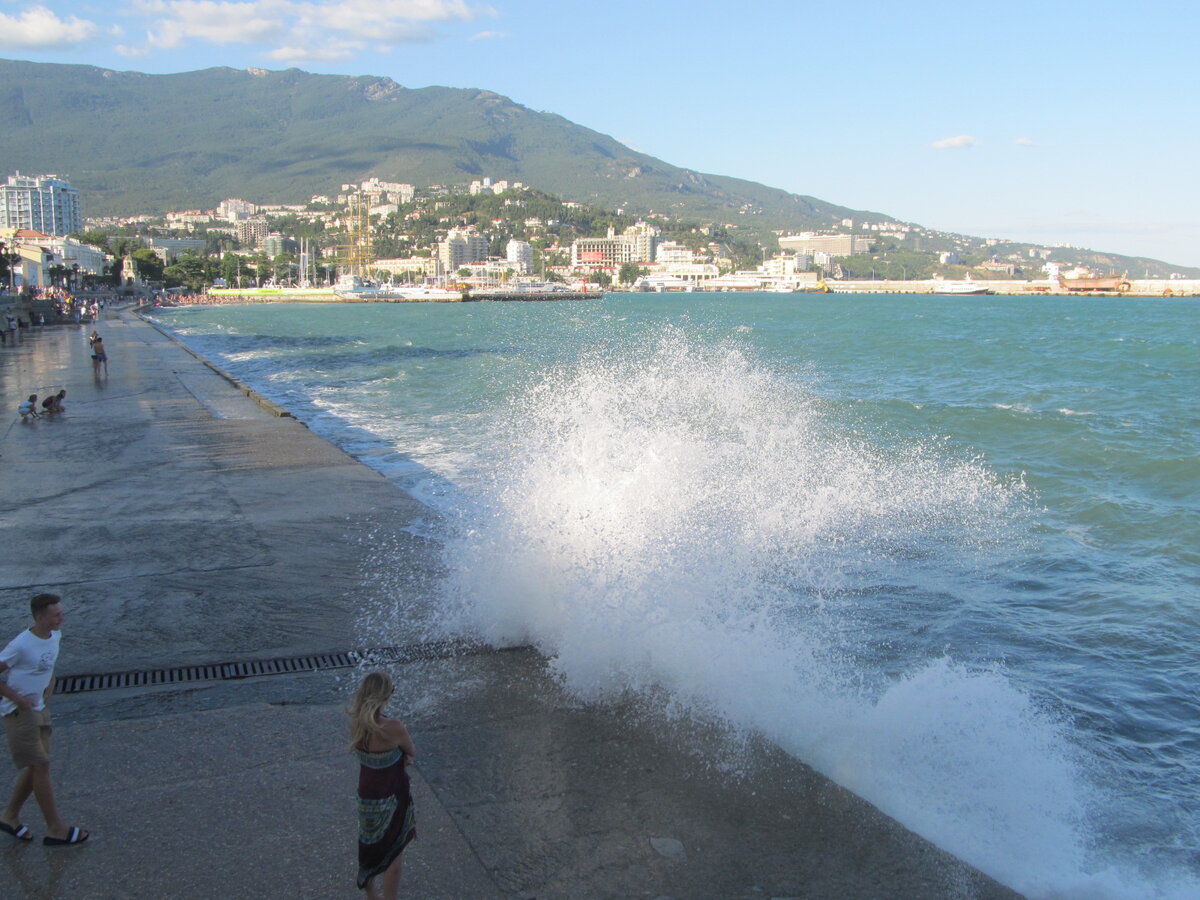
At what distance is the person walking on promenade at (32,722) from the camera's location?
4520 mm

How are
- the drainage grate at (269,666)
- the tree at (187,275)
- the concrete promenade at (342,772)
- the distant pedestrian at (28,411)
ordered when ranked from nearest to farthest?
the concrete promenade at (342,772) → the drainage grate at (269,666) → the distant pedestrian at (28,411) → the tree at (187,275)

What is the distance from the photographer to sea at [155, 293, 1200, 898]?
5770mm

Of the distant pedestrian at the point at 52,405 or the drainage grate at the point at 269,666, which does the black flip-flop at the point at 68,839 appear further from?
the distant pedestrian at the point at 52,405

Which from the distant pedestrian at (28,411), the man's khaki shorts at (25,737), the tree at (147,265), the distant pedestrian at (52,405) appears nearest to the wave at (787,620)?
the man's khaki shorts at (25,737)

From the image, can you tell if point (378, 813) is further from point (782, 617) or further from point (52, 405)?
point (52, 405)

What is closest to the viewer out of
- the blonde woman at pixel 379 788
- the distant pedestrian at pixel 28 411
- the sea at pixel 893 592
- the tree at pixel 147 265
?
the blonde woman at pixel 379 788

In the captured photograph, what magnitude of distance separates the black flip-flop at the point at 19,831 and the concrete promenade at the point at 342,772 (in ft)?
0.19

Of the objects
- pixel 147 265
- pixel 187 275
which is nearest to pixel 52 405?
pixel 147 265

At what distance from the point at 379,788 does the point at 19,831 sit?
6.02 feet

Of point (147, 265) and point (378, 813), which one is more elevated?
point (147, 265)

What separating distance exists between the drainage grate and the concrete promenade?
0.10 meters

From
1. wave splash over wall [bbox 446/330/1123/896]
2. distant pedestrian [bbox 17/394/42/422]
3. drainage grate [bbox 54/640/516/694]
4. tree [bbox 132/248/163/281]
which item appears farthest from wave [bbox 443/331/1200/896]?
tree [bbox 132/248/163/281]

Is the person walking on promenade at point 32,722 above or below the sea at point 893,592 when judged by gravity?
above

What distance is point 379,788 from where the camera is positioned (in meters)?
4.02
